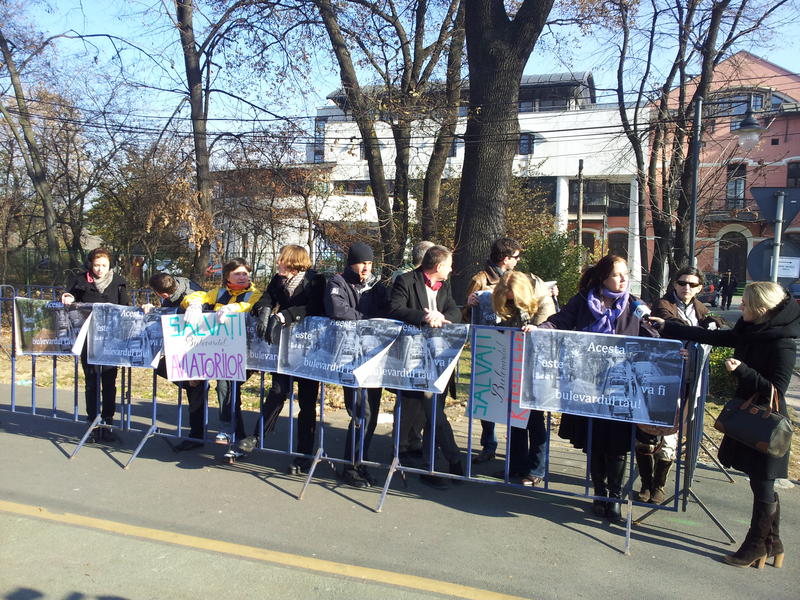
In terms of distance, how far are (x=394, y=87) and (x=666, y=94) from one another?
24.5 ft

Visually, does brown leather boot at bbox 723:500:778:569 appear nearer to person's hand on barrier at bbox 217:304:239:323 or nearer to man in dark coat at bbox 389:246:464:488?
man in dark coat at bbox 389:246:464:488

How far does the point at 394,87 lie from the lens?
52.0 feet

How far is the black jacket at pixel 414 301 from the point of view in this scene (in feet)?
16.1

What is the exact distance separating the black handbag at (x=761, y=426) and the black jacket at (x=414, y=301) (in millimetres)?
2114

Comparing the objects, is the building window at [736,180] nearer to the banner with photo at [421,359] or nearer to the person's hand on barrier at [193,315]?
the banner with photo at [421,359]

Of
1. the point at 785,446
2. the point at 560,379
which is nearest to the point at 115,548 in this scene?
the point at 560,379

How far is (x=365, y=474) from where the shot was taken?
17.2 ft

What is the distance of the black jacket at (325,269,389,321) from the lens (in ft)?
16.9

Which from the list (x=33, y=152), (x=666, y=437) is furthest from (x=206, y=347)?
(x=33, y=152)

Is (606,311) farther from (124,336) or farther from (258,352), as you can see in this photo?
(124,336)

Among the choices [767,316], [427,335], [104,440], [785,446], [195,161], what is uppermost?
[195,161]

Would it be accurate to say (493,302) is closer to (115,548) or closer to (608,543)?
(608,543)

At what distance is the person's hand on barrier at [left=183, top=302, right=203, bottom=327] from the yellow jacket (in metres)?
0.07

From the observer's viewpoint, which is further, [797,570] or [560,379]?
[560,379]
